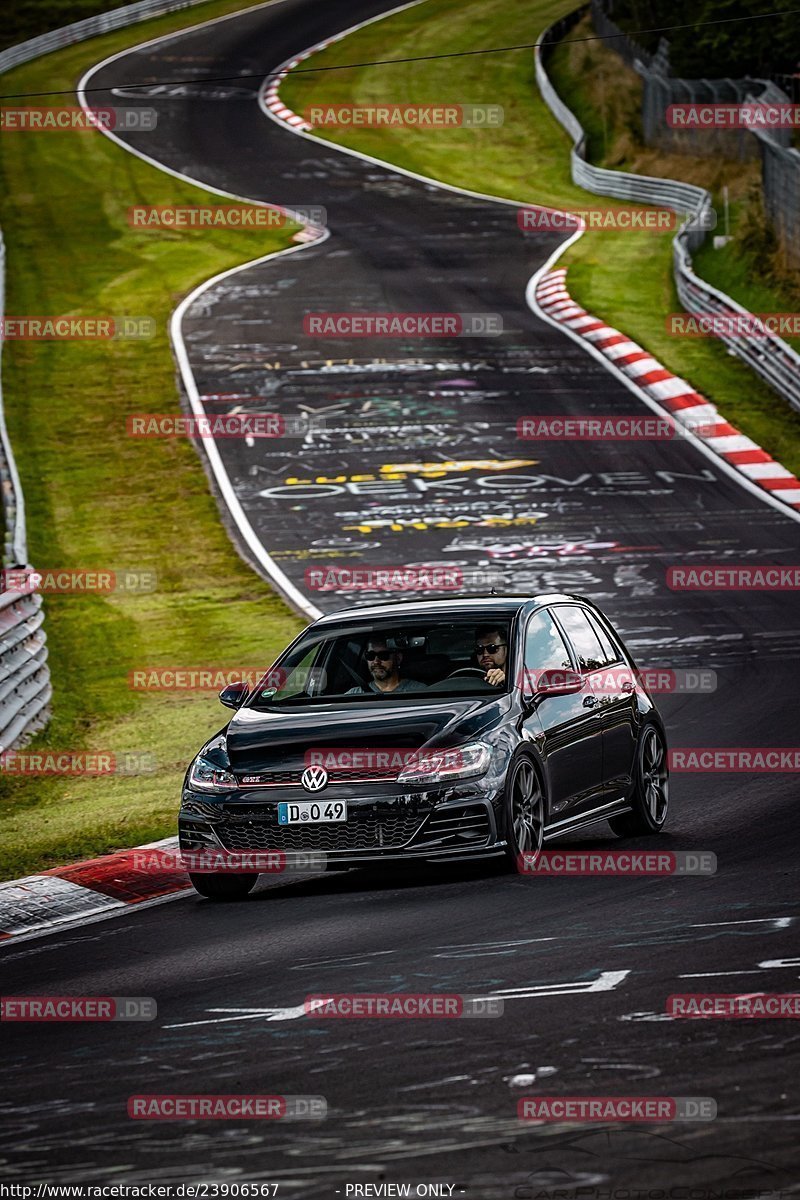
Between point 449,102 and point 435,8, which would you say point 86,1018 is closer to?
point 449,102

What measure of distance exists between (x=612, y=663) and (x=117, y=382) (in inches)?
962

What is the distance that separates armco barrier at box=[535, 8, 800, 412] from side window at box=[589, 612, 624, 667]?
18.9 meters

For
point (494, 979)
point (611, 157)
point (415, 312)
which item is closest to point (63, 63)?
point (611, 157)

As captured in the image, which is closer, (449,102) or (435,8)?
(449,102)

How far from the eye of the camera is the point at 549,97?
6144cm

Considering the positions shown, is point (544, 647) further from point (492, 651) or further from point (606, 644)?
point (606, 644)

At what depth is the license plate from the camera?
1036cm
